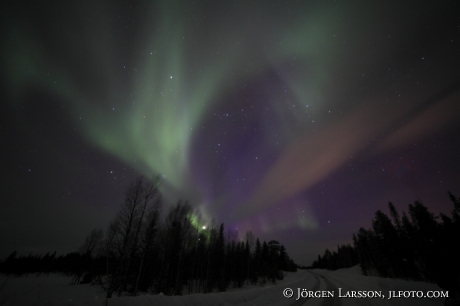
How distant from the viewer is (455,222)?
134 feet


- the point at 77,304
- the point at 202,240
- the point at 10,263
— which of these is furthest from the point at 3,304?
the point at 10,263

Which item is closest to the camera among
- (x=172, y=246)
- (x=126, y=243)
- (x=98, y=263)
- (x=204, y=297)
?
(x=204, y=297)

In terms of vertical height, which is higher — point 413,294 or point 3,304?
point 3,304

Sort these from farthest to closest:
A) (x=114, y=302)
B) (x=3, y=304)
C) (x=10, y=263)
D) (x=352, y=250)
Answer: (x=352, y=250)
(x=10, y=263)
(x=114, y=302)
(x=3, y=304)

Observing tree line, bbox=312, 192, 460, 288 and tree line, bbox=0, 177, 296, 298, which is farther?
tree line, bbox=312, 192, 460, 288

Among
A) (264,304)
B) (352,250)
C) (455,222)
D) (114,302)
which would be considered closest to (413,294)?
(264,304)

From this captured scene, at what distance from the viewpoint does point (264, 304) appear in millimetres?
12531

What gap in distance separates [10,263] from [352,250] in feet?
572

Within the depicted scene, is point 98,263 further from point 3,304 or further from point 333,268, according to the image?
point 333,268

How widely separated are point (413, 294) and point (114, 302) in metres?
26.0

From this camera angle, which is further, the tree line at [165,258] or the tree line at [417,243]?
the tree line at [417,243]

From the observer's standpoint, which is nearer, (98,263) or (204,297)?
(204,297)

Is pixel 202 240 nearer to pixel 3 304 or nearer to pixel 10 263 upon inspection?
pixel 3 304

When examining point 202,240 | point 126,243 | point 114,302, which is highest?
point 202,240
